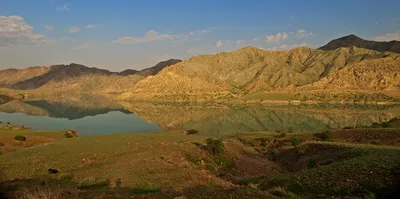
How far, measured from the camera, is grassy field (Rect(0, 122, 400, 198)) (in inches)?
505

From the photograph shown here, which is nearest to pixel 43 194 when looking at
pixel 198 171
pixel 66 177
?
pixel 66 177

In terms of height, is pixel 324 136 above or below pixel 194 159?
below

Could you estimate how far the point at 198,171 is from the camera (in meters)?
19.2

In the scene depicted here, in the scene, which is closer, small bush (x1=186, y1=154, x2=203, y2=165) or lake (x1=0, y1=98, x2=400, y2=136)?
small bush (x1=186, y1=154, x2=203, y2=165)

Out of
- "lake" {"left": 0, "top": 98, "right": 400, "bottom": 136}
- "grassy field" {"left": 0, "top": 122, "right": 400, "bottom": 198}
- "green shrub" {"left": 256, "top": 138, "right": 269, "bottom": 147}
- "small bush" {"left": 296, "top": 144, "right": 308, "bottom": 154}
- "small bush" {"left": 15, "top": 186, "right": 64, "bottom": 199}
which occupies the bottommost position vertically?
"lake" {"left": 0, "top": 98, "right": 400, "bottom": 136}

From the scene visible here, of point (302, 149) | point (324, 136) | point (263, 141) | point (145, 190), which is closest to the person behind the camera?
point (145, 190)

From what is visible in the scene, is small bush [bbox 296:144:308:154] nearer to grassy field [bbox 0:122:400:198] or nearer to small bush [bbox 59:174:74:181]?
grassy field [bbox 0:122:400:198]

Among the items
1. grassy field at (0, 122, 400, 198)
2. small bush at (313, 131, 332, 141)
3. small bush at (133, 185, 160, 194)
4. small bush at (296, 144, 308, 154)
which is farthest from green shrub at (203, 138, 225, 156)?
small bush at (313, 131, 332, 141)

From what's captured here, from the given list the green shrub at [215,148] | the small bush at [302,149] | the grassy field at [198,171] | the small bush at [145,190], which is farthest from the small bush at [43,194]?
the small bush at [302,149]

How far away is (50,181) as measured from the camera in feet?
56.2

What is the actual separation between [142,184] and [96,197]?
9.77 ft

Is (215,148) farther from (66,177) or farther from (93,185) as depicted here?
(93,185)

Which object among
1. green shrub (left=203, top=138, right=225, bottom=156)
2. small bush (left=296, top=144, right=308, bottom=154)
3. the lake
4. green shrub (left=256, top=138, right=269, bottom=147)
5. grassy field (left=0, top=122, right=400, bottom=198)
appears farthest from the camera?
the lake

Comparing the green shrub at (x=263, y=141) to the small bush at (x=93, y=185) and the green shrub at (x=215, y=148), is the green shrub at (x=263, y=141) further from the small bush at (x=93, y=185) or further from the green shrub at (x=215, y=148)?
the small bush at (x=93, y=185)
